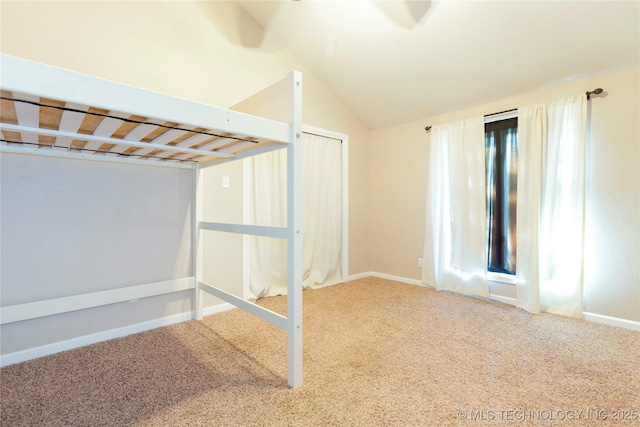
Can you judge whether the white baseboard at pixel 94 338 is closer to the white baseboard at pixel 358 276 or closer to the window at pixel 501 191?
the white baseboard at pixel 358 276

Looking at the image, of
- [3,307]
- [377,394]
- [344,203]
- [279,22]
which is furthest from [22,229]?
[344,203]

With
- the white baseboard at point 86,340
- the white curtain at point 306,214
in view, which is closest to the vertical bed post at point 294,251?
the white baseboard at point 86,340

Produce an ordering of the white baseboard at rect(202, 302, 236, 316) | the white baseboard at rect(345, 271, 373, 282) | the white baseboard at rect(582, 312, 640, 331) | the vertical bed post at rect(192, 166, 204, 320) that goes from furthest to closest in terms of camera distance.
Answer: the white baseboard at rect(345, 271, 373, 282) → the white baseboard at rect(202, 302, 236, 316) → the vertical bed post at rect(192, 166, 204, 320) → the white baseboard at rect(582, 312, 640, 331)

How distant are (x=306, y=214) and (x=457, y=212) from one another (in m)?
1.54

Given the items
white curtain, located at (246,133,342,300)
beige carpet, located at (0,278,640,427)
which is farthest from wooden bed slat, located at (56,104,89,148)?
white curtain, located at (246,133,342,300)

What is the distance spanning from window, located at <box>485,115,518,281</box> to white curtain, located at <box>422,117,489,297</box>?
0.13 metres

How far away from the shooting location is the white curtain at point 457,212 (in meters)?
2.85

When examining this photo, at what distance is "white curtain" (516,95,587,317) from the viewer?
2.30m

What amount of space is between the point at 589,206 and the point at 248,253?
9.07 feet

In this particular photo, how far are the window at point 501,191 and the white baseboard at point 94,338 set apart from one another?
2594 mm

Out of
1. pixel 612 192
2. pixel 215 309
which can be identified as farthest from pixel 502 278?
pixel 215 309

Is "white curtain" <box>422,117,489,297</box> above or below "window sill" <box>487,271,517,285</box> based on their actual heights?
above

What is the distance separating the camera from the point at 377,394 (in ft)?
4.45

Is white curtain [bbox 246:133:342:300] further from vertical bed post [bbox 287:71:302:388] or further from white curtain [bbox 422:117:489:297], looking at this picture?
vertical bed post [bbox 287:71:302:388]
